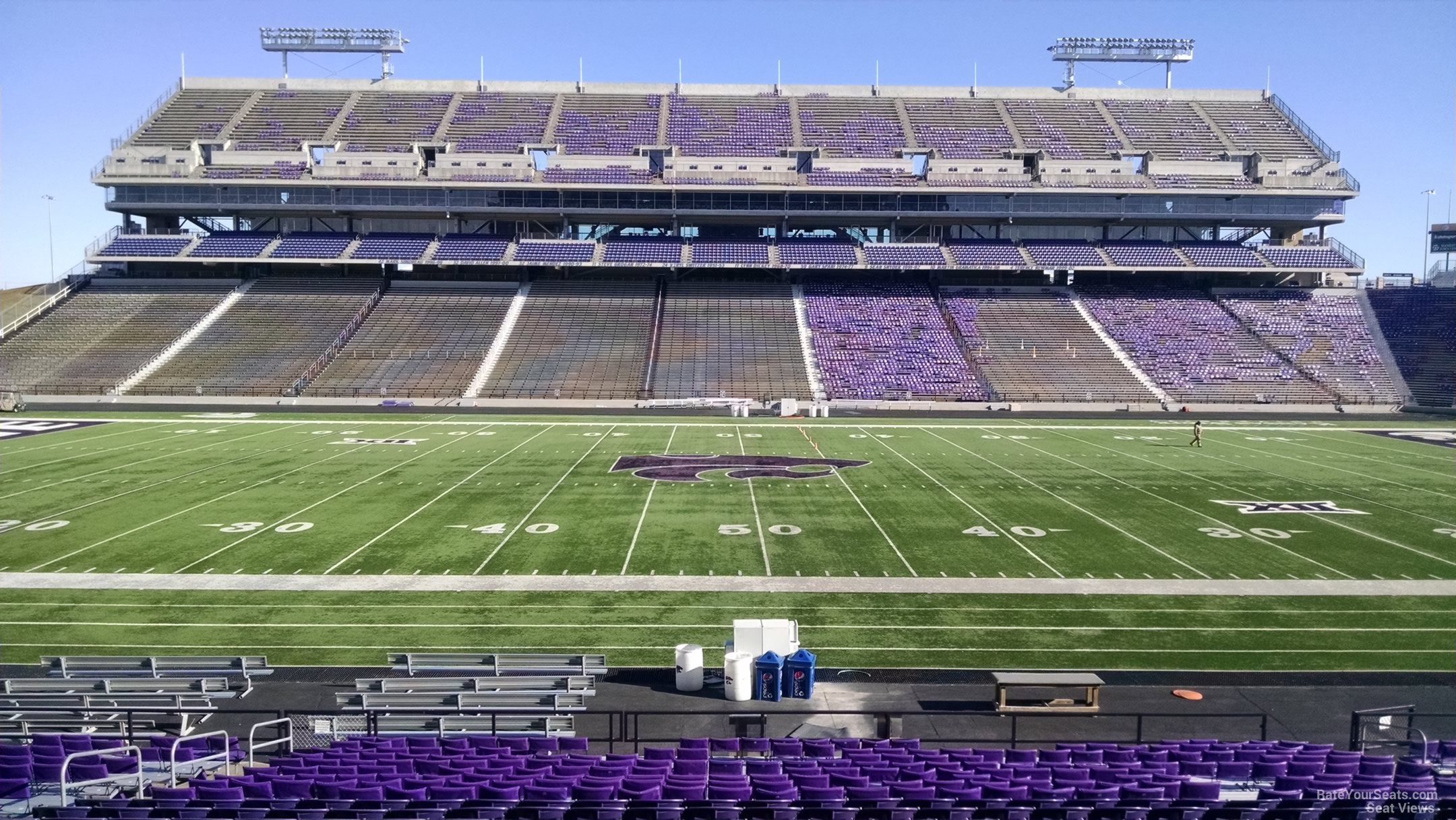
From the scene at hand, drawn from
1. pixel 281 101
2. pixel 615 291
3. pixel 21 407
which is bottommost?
pixel 21 407

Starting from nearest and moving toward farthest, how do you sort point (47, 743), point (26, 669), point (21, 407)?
1. point (47, 743)
2. point (26, 669)
3. point (21, 407)

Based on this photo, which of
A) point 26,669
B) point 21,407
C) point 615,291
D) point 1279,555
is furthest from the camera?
point 615,291

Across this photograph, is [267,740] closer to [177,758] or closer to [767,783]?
[177,758]

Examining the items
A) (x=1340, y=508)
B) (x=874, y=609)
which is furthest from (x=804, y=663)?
(x=1340, y=508)

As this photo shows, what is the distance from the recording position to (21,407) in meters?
44.2

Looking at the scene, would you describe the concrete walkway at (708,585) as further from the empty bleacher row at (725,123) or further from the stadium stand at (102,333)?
the empty bleacher row at (725,123)

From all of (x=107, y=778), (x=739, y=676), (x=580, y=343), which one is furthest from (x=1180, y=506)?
(x=580, y=343)

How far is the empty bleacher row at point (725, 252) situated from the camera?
59656 millimetres

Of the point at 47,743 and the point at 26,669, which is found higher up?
the point at 47,743

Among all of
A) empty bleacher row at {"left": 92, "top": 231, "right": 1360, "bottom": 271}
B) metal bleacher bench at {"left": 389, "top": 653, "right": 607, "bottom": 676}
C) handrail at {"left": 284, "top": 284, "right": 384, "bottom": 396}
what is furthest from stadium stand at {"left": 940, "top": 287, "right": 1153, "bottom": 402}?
metal bleacher bench at {"left": 389, "top": 653, "right": 607, "bottom": 676}

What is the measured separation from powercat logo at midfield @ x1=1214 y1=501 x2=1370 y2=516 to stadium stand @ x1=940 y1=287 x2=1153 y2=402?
984 inches

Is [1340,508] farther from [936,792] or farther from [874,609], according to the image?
[936,792]

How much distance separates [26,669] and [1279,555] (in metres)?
22.4

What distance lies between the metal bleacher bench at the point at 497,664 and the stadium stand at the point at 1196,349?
4597 cm
